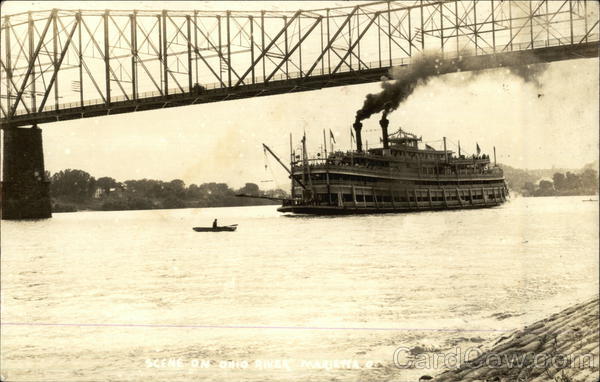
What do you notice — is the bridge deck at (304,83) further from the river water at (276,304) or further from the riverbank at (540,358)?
the riverbank at (540,358)

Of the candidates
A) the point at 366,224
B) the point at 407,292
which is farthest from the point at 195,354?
the point at 366,224

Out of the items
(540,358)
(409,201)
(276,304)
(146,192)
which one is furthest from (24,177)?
(540,358)

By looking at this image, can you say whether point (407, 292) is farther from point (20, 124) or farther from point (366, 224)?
point (20, 124)

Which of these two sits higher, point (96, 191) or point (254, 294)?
point (96, 191)

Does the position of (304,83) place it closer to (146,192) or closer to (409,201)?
(146,192)

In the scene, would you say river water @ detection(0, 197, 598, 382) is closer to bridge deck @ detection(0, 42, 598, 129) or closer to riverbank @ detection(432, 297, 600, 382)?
riverbank @ detection(432, 297, 600, 382)

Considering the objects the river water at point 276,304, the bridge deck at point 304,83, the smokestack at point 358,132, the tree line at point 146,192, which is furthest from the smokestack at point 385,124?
the river water at point 276,304
